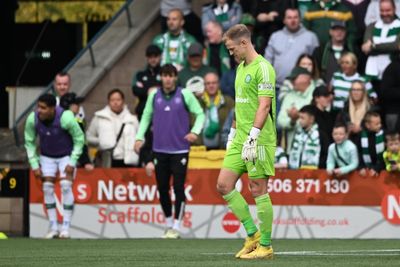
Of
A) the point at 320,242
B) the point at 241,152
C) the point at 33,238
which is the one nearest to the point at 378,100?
the point at 320,242

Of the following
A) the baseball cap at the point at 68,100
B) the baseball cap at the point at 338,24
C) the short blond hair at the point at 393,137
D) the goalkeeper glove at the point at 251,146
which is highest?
the baseball cap at the point at 338,24

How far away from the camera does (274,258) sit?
14156 millimetres

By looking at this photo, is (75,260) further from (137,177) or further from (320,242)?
(137,177)

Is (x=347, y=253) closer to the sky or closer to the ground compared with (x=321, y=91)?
closer to the ground

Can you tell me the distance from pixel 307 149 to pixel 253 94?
6.79 metres

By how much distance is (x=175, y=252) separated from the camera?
15648 millimetres

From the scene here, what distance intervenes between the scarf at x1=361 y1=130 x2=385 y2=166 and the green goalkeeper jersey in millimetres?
6467

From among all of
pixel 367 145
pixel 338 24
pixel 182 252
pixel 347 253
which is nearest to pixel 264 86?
pixel 347 253

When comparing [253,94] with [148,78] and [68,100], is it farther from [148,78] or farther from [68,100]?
[148,78]

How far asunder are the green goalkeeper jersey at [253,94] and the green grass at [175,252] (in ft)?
4.19

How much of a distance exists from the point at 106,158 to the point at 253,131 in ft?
27.7

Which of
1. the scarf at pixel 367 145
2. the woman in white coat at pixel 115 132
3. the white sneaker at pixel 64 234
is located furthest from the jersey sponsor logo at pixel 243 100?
the woman in white coat at pixel 115 132

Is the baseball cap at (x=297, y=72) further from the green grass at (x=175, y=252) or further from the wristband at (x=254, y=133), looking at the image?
the wristband at (x=254, y=133)

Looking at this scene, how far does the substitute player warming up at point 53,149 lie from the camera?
2003cm
